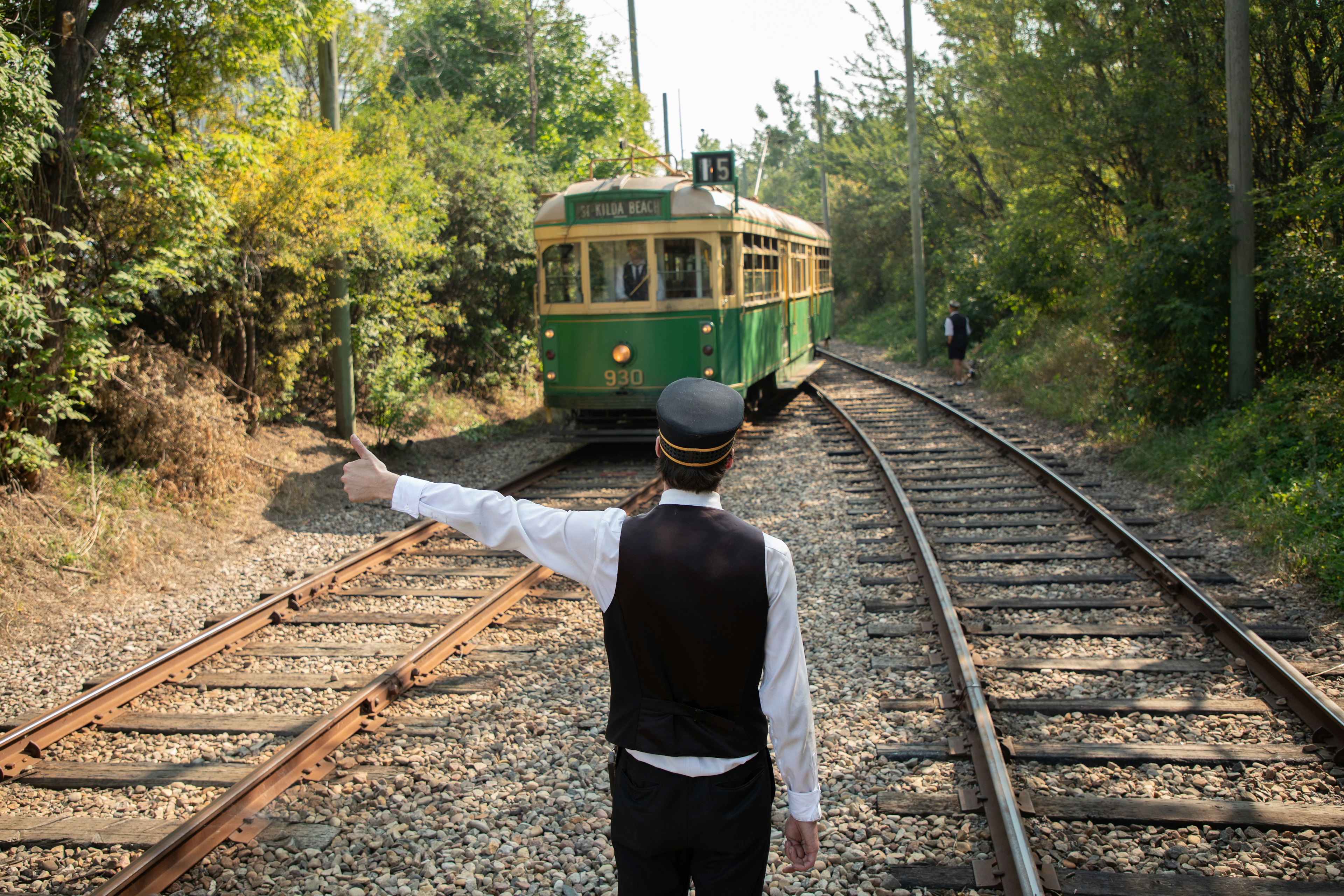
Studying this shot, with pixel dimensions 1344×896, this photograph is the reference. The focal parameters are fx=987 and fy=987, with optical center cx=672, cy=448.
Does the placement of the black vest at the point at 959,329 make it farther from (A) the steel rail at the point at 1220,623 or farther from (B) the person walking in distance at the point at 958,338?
(A) the steel rail at the point at 1220,623

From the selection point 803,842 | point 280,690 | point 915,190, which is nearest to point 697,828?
point 803,842

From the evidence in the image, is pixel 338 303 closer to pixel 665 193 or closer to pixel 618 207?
pixel 618 207

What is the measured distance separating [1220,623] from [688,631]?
16.1 ft

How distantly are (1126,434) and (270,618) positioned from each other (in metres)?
9.81

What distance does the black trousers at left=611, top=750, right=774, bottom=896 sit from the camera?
2.25m

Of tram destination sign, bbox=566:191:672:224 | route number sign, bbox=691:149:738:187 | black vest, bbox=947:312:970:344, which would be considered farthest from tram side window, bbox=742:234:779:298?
black vest, bbox=947:312:970:344

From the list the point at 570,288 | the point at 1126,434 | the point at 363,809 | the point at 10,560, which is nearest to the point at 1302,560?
the point at 1126,434

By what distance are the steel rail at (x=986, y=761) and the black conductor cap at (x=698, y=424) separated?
2180 mm

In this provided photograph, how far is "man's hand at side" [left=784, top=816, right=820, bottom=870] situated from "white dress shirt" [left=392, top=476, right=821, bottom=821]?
0.07 feet

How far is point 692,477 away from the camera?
2289 mm

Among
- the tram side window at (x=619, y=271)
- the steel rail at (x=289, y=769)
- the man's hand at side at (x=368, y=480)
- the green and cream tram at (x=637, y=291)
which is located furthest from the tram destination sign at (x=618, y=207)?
the man's hand at side at (x=368, y=480)

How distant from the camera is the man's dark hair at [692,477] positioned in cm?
229

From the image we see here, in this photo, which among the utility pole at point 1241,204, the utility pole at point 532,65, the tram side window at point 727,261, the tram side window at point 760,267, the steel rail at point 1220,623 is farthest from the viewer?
the utility pole at point 532,65

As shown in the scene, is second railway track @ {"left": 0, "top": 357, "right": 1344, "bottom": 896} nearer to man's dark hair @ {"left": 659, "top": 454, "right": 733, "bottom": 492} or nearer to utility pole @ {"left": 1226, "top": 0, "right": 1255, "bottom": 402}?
man's dark hair @ {"left": 659, "top": 454, "right": 733, "bottom": 492}
